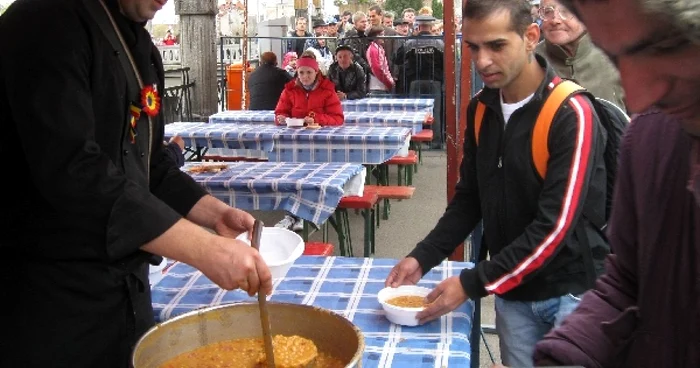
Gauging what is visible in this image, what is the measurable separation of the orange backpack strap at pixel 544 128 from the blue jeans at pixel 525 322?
0.40m

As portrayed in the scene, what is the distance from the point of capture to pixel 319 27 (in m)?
13.5

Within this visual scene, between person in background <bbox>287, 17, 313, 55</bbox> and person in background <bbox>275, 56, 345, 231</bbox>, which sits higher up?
person in background <bbox>287, 17, 313, 55</bbox>

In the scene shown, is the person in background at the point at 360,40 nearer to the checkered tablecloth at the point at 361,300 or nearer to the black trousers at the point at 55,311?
the checkered tablecloth at the point at 361,300

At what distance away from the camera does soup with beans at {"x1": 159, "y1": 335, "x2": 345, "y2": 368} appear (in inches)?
58.2

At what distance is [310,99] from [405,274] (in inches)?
183

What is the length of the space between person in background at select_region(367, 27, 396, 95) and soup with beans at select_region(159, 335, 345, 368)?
29.2 ft

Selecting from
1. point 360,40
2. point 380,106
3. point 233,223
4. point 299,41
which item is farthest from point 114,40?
point 299,41

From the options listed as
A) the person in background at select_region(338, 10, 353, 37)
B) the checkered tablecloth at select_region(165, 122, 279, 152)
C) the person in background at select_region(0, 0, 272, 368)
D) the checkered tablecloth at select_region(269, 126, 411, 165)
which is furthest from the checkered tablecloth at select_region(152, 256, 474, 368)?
the person in background at select_region(338, 10, 353, 37)

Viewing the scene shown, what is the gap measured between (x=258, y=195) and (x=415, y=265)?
2091 mm

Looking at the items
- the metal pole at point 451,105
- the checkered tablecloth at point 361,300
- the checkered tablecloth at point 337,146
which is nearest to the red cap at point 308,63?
the checkered tablecloth at point 337,146

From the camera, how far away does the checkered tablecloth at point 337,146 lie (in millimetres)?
5715

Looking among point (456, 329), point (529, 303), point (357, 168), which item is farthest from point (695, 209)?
point (357, 168)

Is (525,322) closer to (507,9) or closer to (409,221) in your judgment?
(507,9)

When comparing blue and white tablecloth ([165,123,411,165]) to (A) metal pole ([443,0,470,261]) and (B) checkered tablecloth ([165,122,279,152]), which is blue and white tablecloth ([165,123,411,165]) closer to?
(B) checkered tablecloth ([165,122,279,152])
